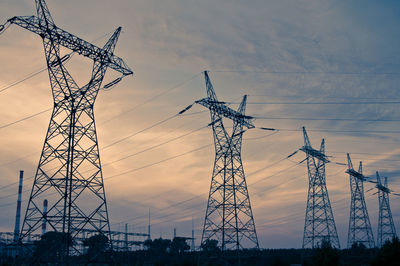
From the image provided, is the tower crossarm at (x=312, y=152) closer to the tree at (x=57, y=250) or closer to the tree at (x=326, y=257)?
the tree at (x=326, y=257)

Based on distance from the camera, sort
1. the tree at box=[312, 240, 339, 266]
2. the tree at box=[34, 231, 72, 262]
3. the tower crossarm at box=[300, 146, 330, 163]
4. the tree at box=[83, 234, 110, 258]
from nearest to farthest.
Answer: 1. the tree at box=[34, 231, 72, 262]
2. the tree at box=[83, 234, 110, 258]
3. the tree at box=[312, 240, 339, 266]
4. the tower crossarm at box=[300, 146, 330, 163]

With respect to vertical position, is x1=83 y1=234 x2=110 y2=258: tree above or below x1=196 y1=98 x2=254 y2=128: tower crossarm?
below

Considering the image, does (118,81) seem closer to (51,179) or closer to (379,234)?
(51,179)

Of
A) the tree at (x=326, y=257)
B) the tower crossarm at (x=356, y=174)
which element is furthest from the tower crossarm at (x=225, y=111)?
the tower crossarm at (x=356, y=174)

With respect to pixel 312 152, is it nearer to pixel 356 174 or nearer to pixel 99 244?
pixel 356 174

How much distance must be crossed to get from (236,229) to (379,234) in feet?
184

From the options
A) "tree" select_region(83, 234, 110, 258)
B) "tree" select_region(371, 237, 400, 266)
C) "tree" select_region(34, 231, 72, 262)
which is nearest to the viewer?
"tree" select_region(34, 231, 72, 262)

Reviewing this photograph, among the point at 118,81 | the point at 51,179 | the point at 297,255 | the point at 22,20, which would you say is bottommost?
the point at 297,255

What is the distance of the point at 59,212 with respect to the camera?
97.0 ft

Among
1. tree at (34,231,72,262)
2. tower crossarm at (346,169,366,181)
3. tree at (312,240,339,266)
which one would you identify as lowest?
tree at (312,240,339,266)

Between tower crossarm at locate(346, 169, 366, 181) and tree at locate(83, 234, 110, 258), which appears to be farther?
tower crossarm at locate(346, 169, 366, 181)

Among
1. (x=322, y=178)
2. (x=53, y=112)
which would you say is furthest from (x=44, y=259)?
(x=322, y=178)

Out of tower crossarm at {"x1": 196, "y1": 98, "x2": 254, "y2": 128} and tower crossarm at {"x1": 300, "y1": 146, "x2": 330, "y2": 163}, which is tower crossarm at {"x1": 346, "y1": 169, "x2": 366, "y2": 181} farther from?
tower crossarm at {"x1": 196, "y1": 98, "x2": 254, "y2": 128}

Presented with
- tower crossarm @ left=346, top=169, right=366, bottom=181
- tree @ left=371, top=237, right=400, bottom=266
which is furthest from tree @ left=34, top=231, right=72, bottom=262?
tower crossarm @ left=346, top=169, right=366, bottom=181
